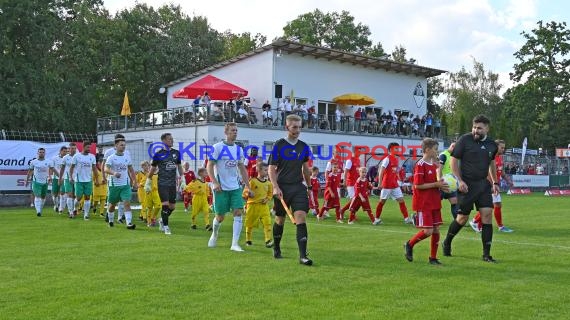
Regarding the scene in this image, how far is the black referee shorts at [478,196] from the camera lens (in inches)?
355

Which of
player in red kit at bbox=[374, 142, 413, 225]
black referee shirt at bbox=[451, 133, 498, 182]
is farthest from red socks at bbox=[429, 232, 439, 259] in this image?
player in red kit at bbox=[374, 142, 413, 225]

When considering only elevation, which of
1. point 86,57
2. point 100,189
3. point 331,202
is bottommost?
point 331,202

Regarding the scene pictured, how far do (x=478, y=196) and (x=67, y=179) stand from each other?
12.1m

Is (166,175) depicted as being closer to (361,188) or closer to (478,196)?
(361,188)

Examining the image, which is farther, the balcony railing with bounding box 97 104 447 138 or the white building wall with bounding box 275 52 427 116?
the white building wall with bounding box 275 52 427 116

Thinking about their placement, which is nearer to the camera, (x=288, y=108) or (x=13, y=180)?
(x=13, y=180)

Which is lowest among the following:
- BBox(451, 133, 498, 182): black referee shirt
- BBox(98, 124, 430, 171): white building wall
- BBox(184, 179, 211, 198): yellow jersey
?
BBox(184, 179, 211, 198): yellow jersey

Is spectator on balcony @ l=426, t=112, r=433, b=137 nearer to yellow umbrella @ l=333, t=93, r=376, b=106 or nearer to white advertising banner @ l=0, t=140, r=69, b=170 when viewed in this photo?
yellow umbrella @ l=333, t=93, r=376, b=106

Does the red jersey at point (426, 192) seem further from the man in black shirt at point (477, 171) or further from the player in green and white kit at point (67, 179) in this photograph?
the player in green and white kit at point (67, 179)

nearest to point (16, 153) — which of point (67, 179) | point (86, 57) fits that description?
point (67, 179)

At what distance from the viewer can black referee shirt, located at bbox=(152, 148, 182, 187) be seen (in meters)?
12.7

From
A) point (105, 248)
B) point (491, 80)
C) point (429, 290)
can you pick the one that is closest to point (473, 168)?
point (429, 290)

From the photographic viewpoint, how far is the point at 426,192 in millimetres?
8859

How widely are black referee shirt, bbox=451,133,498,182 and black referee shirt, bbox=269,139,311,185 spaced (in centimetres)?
227
